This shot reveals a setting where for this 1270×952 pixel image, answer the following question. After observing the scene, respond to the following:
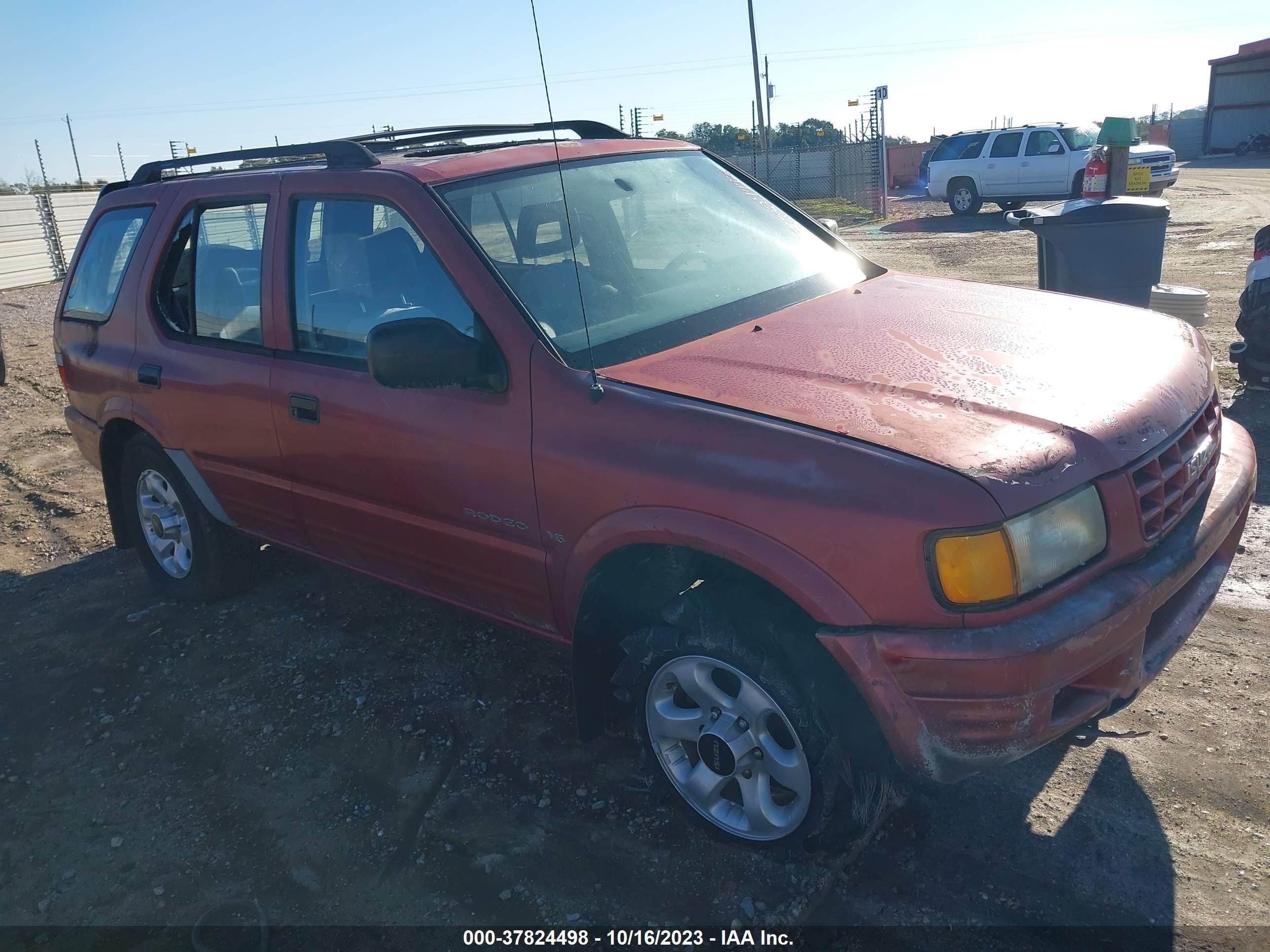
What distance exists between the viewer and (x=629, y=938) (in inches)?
99.2

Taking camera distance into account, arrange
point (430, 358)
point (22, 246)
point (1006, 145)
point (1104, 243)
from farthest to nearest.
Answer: point (22, 246)
point (1006, 145)
point (1104, 243)
point (430, 358)

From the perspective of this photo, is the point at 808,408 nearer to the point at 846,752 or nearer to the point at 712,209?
the point at 846,752

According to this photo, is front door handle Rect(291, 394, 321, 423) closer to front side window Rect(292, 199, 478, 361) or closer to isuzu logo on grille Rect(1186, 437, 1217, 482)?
front side window Rect(292, 199, 478, 361)

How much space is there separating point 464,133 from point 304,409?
1482 millimetres

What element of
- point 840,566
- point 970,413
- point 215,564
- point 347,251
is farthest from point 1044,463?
point 215,564

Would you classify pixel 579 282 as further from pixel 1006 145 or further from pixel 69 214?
pixel 69 214

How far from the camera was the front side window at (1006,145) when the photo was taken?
20172 millimetres

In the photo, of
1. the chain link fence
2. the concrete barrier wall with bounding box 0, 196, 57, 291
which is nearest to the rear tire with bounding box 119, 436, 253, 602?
the concrete barrier wall with bounding box 0, 196, 57, 291

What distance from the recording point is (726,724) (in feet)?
8.65

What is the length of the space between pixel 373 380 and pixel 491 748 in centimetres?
133

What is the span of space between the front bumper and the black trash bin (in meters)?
4.20

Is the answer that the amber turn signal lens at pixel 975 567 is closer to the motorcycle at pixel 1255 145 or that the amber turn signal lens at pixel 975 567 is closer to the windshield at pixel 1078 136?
the windshield at pixel 1078 136

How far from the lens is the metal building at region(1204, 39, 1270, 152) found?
124 feet

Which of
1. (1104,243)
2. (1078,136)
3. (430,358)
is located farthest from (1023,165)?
(430,358)
